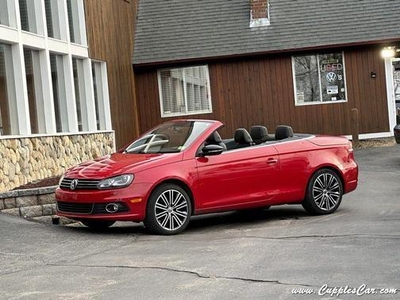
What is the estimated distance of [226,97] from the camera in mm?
24094

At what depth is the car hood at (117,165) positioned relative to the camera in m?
9.57

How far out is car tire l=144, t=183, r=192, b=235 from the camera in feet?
31.4

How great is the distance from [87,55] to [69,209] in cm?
958

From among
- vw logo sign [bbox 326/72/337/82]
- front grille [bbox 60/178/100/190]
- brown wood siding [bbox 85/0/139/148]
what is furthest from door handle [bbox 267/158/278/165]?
vw logo sign [bbox 326/72/337/82]

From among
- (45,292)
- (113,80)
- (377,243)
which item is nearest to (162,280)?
(45,292)

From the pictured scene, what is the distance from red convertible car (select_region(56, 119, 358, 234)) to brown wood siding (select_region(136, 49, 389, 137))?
39.9 ft

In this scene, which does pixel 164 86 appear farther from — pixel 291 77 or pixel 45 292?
pixel 45 292

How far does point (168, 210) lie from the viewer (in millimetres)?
9695

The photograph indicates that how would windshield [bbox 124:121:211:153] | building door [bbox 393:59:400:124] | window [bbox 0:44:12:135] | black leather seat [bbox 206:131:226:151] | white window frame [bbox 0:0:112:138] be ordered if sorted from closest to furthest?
windshield [bbox 124:121:211:153] < black leather seat [bbox 206:131:226:151] < window [bbox 0:44:12:135] < white window frame [bbox 0:0:112:138] < building door [bbox 393:59:400:124]

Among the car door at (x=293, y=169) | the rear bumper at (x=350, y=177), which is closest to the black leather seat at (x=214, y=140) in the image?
the car door at (x=293, y=169)

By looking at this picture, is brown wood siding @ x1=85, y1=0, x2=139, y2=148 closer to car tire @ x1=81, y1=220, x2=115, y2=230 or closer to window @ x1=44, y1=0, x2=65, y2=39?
window @ x1=44, y1=0, x2=65, y2=39

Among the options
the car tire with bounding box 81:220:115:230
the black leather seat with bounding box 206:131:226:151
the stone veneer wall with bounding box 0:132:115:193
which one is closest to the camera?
the car tire with bounding box 81:220:115:230

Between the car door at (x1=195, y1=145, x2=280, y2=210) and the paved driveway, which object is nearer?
the paved driveway

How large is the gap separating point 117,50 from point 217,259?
1509 cm
